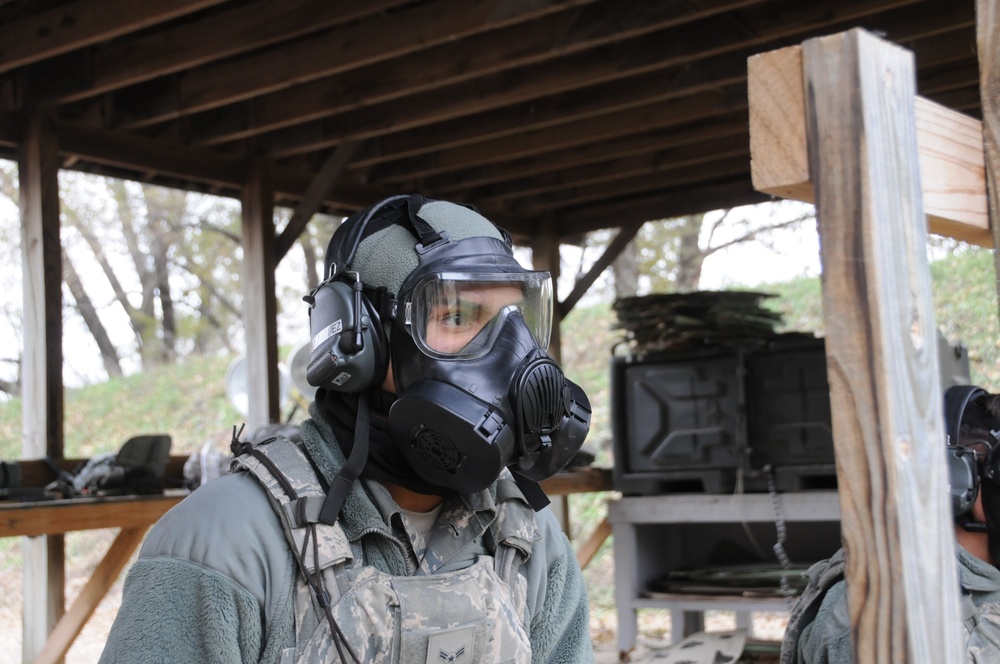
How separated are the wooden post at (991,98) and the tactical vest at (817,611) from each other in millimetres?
1222

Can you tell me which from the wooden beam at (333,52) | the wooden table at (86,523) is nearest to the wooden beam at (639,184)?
the wooden beam at (333,52)

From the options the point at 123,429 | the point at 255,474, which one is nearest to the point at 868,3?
the point at 255,474

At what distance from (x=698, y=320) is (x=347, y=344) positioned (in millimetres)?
5341

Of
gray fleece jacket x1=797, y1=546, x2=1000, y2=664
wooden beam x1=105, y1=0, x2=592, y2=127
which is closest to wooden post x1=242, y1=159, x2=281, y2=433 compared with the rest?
wooden beam x1=105, y1=0, x2=592, y2=127

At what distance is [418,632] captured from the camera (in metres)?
1.76

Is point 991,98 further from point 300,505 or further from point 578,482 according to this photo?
point 578,482

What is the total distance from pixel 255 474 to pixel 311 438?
17 centimetres

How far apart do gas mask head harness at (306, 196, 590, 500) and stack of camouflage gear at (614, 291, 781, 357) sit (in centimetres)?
506

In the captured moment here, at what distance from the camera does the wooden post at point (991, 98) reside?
53.3 inches

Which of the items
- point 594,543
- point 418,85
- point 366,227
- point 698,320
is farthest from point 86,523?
point 594,543

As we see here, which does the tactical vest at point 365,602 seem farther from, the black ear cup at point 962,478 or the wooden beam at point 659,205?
the wooden beam at point 659,205

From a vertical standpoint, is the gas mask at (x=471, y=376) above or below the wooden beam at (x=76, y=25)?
below

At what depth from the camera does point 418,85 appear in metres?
6.00

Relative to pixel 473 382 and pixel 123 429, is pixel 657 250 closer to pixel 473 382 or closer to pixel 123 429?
pixel 123 429
